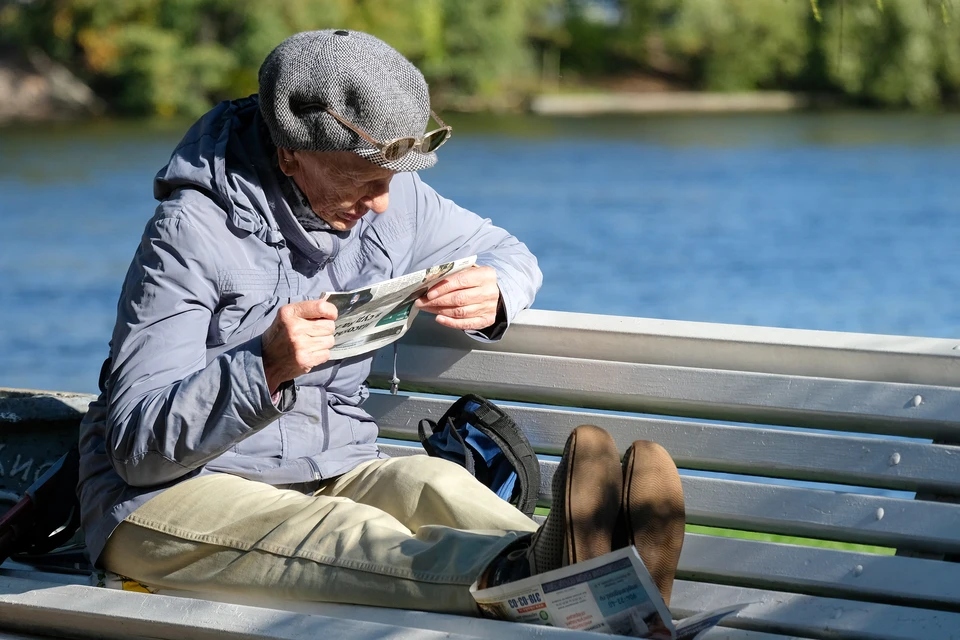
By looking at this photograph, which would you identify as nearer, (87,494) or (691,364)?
(87,494)

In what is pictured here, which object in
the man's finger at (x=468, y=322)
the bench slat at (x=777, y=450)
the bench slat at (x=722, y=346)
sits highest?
the man's finger at (x=468, y=322)

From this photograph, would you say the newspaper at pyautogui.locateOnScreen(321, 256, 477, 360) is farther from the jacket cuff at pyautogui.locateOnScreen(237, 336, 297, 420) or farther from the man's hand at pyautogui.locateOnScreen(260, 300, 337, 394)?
the jacket cuff at pyautogui.locateOnScreen(237, 336, 297, 420)

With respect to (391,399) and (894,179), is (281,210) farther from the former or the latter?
(894,179)

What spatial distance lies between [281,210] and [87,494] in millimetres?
690

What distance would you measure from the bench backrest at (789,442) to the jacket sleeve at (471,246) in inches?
3.5

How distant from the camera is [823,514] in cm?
248

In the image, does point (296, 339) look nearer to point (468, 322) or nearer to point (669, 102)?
point (468, 322)

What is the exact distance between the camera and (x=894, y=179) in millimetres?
24562

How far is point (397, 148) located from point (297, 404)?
58cm

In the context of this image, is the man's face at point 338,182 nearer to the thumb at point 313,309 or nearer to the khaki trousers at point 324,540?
the thumb at point 313,309

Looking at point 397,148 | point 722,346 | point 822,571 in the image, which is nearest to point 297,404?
point 397,148

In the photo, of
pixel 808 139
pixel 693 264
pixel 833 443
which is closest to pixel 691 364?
pixel 833 443

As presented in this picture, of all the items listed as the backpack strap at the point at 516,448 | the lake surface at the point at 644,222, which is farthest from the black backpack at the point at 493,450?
the lake surface at the point at 644,222

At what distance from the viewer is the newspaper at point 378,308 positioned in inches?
91.7
